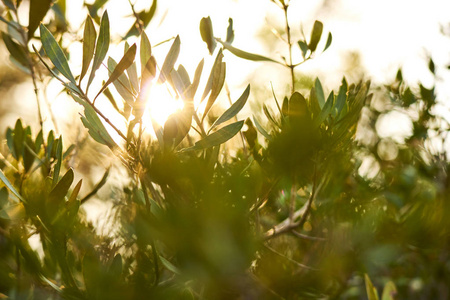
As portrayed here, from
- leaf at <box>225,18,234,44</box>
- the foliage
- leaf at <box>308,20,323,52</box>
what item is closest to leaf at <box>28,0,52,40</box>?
the foliage

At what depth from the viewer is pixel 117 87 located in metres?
0.51

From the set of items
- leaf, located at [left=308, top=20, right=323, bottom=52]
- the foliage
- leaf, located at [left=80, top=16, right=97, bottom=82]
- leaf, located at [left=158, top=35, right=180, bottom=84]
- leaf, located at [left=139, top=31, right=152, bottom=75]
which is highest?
leaf, located at [left=80, top=16, right=97, bottom=82]

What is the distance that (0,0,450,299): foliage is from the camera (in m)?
0.45

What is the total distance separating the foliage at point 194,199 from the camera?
446 mm

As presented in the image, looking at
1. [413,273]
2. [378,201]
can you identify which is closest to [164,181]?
[378,201]

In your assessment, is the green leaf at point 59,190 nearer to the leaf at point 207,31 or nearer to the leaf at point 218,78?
the leaf at point 218,78

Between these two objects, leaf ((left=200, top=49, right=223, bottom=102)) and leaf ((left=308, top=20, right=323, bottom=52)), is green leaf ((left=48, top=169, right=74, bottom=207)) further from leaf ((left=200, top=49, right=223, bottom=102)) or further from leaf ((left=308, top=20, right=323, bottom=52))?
leaf ((left=308, top=20, right=323, bottom=52))

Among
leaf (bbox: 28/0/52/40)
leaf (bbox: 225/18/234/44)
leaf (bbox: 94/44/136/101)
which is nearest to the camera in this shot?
leaf (bbox: 94/44/136/101)

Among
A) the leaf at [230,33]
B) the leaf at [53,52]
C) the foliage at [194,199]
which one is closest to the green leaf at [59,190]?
the foliage at [194,199]

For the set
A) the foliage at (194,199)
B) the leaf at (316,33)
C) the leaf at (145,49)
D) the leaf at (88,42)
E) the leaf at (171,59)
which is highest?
the leaf at (88,42)

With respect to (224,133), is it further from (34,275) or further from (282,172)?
(34,275)

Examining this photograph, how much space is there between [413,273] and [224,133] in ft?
4.31

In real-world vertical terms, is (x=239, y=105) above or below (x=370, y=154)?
above

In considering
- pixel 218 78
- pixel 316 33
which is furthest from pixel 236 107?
pixel 316 33
